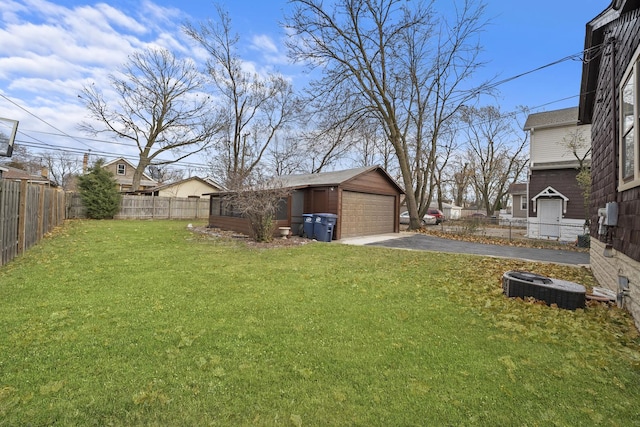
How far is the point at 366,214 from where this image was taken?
13961 mm

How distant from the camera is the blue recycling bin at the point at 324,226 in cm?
1145

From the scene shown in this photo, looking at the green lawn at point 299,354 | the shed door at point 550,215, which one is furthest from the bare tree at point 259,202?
the shed door at point 550,215

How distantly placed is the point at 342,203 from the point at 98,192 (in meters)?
16.0

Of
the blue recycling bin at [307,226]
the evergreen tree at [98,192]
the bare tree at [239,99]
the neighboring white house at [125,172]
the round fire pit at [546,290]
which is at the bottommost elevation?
the round fire pit at [546,290]

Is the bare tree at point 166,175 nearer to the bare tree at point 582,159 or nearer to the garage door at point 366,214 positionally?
the garage door at point 366,214

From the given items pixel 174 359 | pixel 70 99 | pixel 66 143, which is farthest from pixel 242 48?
pixel 174 359

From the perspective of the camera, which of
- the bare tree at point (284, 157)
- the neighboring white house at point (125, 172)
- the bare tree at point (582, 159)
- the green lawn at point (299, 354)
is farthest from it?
the neighboring white house at point (125, 172)

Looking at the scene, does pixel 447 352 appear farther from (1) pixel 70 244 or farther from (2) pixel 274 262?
(1) pixel 70 244

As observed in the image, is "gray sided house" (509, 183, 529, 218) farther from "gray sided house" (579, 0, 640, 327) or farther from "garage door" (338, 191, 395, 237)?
"gray sided house" (579, 0, 640, 327)

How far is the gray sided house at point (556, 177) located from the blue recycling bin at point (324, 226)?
435 inches

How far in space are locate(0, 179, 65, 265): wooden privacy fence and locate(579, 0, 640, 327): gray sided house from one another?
992 cm

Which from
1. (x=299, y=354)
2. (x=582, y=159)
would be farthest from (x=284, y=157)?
(x=299, y=354)

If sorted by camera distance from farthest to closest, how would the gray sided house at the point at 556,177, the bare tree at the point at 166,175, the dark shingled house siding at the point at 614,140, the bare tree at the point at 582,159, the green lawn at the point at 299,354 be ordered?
the bare tree at the point at 166,175 < the gray sided house at the point at 556,177 < the bare tree at the point at 582,159 < the dark shingled house siding at the point at 614,140 < the green lawn at the point at 299,354

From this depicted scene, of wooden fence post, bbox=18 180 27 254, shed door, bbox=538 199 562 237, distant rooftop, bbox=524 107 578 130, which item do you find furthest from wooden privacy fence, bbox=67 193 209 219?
distant rooftop, bbox=524 107 578 130
